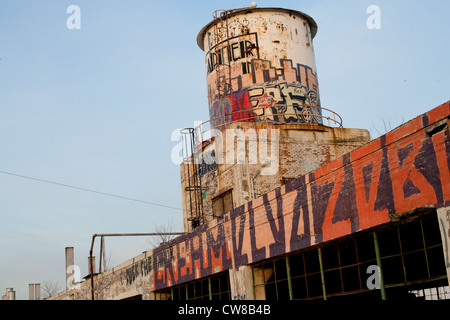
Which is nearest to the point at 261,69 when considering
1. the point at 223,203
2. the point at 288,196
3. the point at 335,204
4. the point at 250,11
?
the point at 250,11

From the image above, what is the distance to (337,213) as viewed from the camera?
13461 millimetres

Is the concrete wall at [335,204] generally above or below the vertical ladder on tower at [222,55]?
below

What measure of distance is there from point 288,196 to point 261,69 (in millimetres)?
12960

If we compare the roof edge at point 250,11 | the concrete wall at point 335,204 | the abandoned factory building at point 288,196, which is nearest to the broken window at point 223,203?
the abandoned factory building at point 288,196

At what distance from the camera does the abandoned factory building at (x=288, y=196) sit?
11.5 metres

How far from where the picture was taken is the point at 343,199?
13.3 meters

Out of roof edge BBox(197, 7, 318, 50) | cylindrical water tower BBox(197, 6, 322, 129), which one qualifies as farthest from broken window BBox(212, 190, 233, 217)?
roof edge BBox(197, 7, 318, 50)

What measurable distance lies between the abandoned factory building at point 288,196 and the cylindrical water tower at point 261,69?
A: 5cm

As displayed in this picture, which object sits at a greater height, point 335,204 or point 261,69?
point 261,69

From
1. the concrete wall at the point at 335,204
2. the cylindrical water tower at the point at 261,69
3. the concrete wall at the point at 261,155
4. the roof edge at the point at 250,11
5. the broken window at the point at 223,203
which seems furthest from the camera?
the roof edge at the point at 250,11

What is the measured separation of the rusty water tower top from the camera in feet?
88.1

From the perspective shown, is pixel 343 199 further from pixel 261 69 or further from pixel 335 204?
pixel 261 69

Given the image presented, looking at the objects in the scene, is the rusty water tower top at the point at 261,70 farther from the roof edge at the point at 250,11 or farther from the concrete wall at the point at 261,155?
the concrete wall at the point at 261,155

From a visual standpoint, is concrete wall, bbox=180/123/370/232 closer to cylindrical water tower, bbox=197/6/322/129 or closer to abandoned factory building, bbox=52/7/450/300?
abandoned factory building, bbox=52/7/450/300
